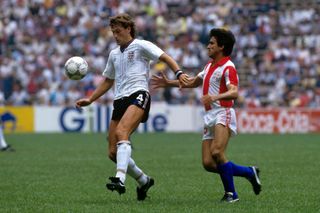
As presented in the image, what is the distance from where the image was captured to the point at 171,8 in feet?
122

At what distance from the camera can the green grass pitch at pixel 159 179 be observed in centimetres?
1008

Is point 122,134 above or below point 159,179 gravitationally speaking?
above

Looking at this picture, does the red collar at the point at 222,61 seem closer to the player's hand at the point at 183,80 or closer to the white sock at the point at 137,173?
the player's hand at the point at 183,80

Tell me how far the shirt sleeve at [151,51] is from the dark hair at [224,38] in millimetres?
657

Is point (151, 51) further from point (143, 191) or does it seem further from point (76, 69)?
point (143, 191)

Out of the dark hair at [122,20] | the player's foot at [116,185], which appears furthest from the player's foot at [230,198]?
the dark hair at [122,20]

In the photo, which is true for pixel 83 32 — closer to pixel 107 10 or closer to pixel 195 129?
pixel 107 10

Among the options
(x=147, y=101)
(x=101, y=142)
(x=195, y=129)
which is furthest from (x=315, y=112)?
(x=147, y=101)

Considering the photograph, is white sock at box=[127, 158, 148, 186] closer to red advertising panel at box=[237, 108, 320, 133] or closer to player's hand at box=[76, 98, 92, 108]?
player's hand at box=[76, 98, 92, 108]

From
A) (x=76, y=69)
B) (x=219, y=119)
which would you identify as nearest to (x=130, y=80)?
(x=76, y=69)

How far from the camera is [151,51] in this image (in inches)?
416

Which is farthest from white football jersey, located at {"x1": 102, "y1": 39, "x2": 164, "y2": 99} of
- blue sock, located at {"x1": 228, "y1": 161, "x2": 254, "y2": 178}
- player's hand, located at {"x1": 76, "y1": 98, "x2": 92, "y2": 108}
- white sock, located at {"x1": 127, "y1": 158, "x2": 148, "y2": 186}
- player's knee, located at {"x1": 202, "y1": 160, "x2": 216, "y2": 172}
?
blue sock, located at {"x1": 228, "y1": 161, "x2": 254, "y2": 178}

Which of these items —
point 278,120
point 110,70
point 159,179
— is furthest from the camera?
point 278,120

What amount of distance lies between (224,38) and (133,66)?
44.1 inches
